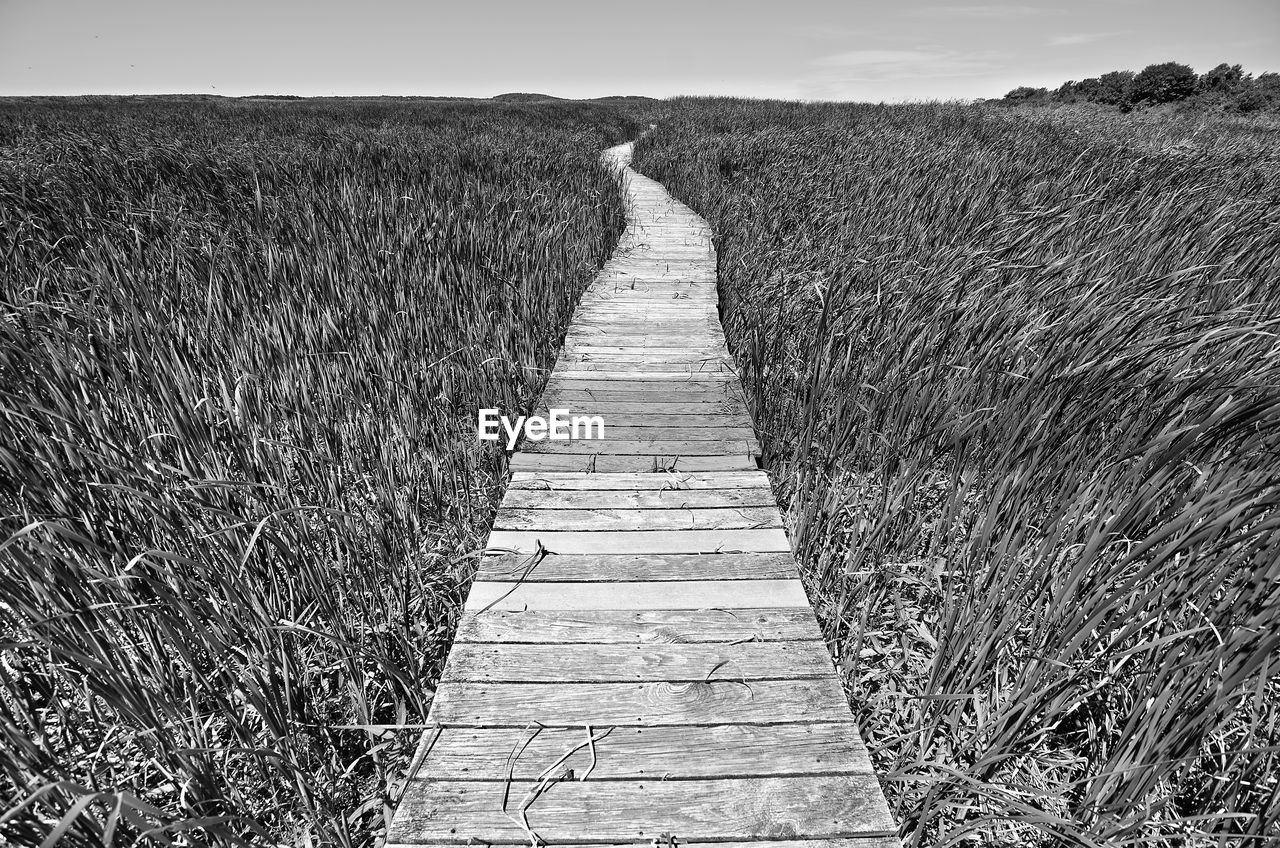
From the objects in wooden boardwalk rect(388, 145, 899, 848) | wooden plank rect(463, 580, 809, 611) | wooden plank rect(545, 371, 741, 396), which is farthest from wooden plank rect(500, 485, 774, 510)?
wooden plank rect(545, 371, 741, 396)

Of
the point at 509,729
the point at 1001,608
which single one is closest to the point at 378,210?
the point at 509,729

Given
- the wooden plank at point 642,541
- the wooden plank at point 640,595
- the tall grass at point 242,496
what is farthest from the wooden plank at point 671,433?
the wooden plank at point 640,595

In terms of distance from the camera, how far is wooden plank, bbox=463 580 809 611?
6.08ft

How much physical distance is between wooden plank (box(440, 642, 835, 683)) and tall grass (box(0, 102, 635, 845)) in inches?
8.2

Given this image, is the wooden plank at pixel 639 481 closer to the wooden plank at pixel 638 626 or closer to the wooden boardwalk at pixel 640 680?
the wooden boardwalk at pixel 640 680

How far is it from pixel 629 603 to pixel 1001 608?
1.11 meters

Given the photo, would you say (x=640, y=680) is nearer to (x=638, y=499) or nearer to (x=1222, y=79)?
(x=638, y=499)

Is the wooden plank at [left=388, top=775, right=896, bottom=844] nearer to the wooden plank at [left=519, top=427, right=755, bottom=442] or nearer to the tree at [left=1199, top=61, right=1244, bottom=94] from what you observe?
the wooden plank at [left=519, top=427, right=755, bottom=442]

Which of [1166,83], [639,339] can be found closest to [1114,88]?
[1166,83]

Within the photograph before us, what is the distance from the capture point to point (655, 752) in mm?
1406

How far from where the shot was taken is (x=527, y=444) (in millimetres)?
2848

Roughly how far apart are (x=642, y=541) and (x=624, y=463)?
622 mm

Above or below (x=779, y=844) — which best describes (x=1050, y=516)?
above

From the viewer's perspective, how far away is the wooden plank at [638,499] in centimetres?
236
